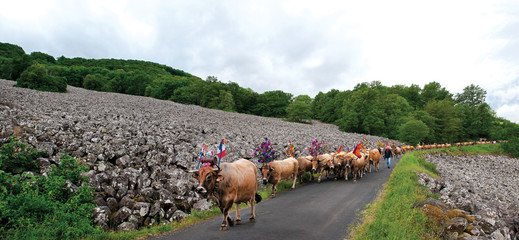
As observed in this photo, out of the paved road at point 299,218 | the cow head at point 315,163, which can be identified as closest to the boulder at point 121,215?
the paved road at point 299,218

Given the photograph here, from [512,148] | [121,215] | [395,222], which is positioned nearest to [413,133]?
[512,148]

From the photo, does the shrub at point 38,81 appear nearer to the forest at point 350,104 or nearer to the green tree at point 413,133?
the forest at point 350,104

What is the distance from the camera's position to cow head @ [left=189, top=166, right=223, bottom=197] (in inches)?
262

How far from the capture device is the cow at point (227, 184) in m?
6.79

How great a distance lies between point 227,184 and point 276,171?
278 inches

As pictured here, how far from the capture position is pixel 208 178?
22.2 feet

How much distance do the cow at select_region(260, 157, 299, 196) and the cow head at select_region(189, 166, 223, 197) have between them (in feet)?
20.9

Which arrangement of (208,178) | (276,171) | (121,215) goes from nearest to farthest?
(208,178) → (121,215) → (276,171)

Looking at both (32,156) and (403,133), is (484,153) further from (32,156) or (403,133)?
(32,156)

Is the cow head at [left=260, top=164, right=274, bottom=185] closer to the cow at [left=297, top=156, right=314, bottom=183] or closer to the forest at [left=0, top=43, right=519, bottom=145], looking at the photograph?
the cow at [left=297, top=156, right=314, bottom=183]

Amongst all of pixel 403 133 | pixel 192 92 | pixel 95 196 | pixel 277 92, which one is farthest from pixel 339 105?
pixel 95 196

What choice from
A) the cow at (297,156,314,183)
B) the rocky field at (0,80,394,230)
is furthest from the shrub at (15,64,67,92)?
the cow at (297,156,314,183)

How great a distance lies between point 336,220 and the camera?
9227mm

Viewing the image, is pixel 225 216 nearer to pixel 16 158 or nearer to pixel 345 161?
pixel 16 158
